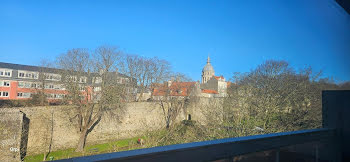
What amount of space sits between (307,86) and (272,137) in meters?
5.84

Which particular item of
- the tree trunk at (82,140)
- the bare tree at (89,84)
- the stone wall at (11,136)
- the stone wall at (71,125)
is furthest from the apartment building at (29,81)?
the tree trunk at (82,140)

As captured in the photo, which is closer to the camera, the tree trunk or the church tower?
the tree trunk

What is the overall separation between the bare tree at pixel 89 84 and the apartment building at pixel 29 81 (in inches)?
5.9

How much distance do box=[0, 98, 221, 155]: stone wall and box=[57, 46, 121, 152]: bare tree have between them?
48cm

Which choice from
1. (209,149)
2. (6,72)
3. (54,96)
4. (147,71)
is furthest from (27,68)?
(147,71)

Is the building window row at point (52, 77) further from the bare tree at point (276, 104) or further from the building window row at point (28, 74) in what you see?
the bare tree at point (276, 104)

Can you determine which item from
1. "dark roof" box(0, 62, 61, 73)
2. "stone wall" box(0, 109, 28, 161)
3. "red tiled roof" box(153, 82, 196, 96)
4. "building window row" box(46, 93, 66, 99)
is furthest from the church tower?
"stone wall" box(0, 109, 28, 161)

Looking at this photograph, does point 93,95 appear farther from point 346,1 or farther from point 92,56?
point 346,1

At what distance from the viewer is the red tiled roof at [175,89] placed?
47.8 ft

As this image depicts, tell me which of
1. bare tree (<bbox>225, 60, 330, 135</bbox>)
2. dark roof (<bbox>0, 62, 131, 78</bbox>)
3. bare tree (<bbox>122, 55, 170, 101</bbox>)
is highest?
bare tree (<bbox>122, 55, 170, 101</bbox>)

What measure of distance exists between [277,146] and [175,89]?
1388 cm

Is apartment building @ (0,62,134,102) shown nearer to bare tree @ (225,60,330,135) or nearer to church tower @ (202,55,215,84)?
bare tree @ (225,60,330,135)

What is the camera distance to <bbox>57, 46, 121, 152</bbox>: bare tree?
6574mm

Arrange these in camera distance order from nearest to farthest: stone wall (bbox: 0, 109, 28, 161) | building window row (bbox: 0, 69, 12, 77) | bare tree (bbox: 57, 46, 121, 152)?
building window row (bbox: 0, 69, 12, 77)
stone wall (bbox: 0, 109, 28, 161)
bare tree (bbox: 57, 46, 121, 152)
